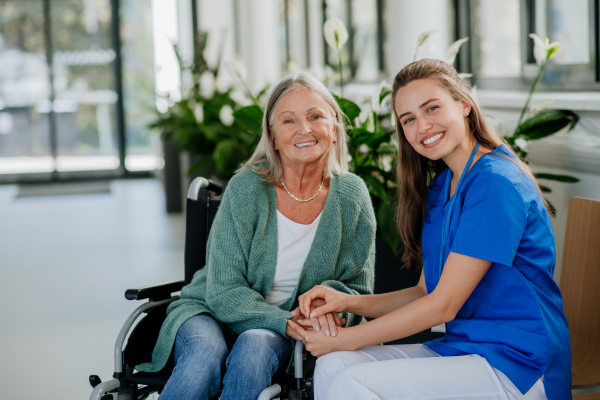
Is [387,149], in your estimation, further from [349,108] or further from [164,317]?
[164,317]

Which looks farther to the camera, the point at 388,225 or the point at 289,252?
the point at 388,225

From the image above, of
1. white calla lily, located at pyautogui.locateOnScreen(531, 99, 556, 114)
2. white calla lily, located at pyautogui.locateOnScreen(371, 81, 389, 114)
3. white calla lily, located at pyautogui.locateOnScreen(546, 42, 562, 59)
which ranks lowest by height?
white calla lily, located at pyautogui.locateOnScreen(531, 99, 556, 114)

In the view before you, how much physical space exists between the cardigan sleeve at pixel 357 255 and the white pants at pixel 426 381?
47 cm

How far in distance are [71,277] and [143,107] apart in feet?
21.1

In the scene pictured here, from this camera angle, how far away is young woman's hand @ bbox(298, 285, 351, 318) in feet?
5.09

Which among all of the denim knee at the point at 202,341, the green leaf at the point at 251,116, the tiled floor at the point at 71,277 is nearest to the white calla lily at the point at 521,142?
the green leaf at the point at 251,116

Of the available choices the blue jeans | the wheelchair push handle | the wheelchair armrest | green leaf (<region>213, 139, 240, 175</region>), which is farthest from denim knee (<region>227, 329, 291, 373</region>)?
green leaf (<region>213, 139, 240, 175</region>)

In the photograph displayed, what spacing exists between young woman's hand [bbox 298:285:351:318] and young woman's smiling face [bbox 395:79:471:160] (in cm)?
43

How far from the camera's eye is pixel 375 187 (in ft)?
7.55

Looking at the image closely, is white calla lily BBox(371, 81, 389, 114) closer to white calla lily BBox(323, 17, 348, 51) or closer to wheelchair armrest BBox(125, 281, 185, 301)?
white calla lily BBox(323, 17, 348, 51)

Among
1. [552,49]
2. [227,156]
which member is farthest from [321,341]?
[227,156]

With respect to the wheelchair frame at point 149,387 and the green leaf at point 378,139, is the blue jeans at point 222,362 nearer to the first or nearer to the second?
the wheelchair frame at point 149,387

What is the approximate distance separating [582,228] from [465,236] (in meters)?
0.60

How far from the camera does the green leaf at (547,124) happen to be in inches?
86.5
